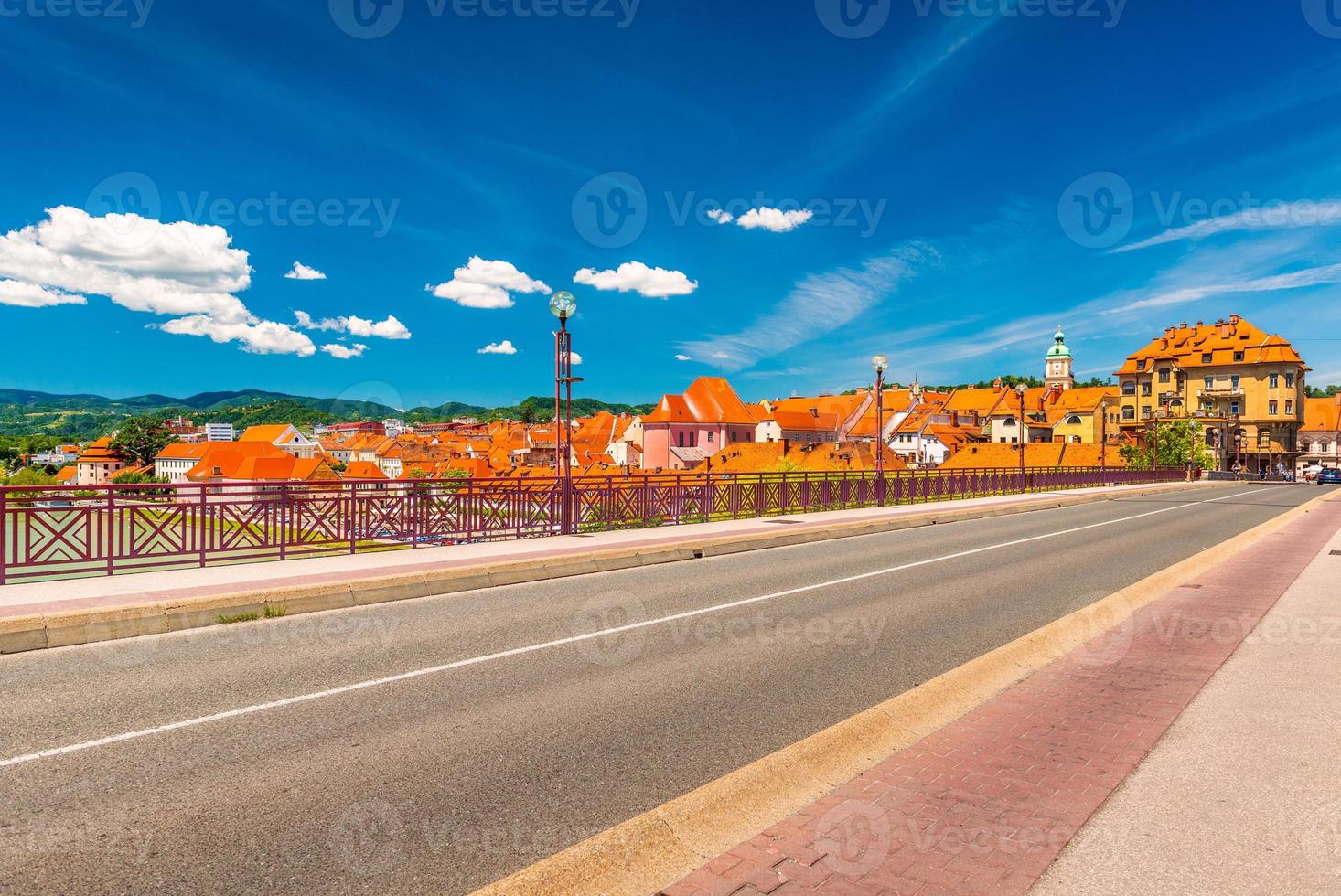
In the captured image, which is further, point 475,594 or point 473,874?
point 475,594

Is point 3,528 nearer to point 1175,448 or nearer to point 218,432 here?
point 1175,448

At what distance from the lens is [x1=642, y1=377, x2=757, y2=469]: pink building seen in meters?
92.8

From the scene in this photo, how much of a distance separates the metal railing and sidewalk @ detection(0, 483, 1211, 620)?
0.40 m

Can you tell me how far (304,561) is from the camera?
11.5 m

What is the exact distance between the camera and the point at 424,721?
5074 millimetres

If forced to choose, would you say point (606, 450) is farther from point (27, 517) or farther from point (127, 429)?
point (27, 517)

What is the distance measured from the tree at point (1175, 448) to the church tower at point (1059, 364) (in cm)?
6588

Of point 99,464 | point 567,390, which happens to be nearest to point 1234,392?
point 567,390

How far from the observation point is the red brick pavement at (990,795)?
9.83 feet

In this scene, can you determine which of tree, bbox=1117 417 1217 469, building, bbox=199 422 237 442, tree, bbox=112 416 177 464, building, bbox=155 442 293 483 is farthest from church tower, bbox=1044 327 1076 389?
building, bbox=199 422 237 442

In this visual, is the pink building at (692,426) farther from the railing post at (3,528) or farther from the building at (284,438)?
the railing post at (3,528)

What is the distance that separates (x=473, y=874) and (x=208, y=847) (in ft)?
4.54

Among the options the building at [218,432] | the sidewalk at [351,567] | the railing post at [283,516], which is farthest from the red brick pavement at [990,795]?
the building at [218,432]

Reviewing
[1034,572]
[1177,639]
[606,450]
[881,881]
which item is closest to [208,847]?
[881,881]
